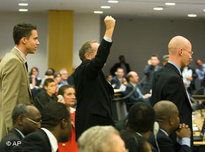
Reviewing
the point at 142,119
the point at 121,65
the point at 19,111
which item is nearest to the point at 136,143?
the point at 142,119

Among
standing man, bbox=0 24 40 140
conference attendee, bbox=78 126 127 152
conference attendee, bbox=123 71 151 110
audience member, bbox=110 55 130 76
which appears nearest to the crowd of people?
standing man, bbox=0 24 40 140

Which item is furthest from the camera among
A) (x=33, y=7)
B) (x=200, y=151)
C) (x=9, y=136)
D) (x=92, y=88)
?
(x=33, y=7)

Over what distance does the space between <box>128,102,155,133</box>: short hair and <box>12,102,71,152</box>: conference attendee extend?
1.31 ft

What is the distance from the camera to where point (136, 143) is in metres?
2.62

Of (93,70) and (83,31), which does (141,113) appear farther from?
(83,31)

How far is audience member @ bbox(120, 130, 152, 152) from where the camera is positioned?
259 cm

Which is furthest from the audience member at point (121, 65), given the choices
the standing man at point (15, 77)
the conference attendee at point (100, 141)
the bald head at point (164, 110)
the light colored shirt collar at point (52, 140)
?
the conference attendee at point (100, 141)

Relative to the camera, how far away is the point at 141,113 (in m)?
2.90

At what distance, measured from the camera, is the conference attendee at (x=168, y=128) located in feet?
10.2

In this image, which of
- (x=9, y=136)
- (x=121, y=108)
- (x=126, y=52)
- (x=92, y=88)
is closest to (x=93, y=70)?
(x=92, y=88)

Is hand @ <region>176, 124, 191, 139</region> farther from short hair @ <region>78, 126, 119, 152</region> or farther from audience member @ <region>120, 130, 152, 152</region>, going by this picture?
short hair @ <region>78, 126, 119, 152</region>

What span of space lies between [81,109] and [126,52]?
58.8 ft

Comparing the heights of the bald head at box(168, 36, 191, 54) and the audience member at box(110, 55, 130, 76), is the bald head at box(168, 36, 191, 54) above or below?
above

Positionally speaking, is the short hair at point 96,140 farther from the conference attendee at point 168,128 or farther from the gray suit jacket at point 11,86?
the gray suit jacket at point 11,86
